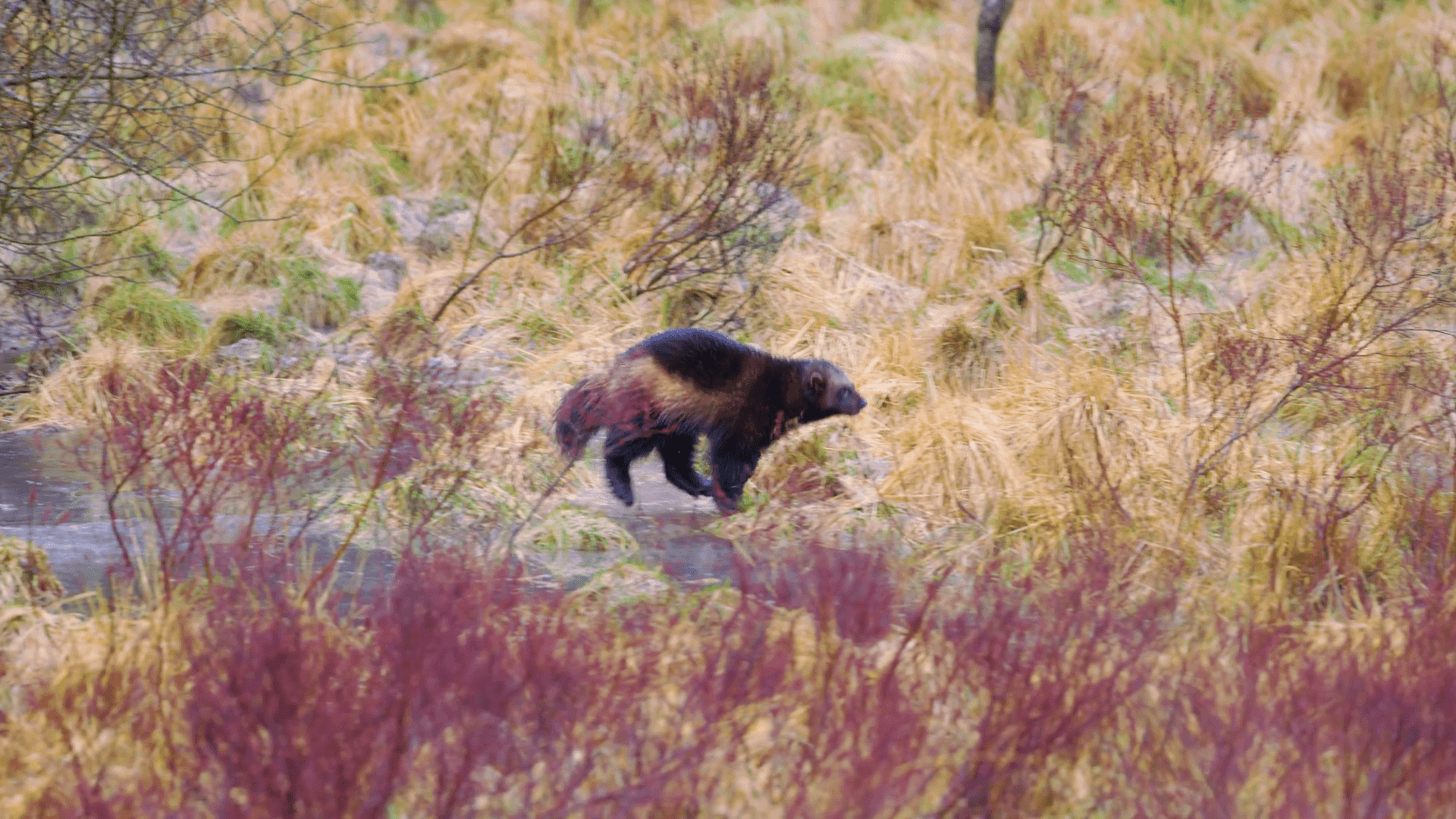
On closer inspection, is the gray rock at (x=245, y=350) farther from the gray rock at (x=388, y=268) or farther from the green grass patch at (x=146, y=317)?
the gray rock at (x=388, y=268)

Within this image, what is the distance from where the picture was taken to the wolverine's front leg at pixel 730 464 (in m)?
6.10

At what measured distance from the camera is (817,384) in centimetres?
629

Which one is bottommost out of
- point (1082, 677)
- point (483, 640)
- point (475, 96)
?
point (1082, 677)

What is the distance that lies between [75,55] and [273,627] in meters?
3.57

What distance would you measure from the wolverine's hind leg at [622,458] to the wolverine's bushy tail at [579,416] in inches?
5.1

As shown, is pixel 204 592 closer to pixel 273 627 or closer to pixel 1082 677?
pixel 273 627

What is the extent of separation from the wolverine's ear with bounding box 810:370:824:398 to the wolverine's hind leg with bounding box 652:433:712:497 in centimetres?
56

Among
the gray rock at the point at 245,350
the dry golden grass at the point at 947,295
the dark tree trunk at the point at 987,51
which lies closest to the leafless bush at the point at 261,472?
the dry golden grass at the point at 947,295

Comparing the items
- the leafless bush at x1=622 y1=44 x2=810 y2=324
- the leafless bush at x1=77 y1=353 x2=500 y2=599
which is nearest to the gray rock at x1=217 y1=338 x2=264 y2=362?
the leafless bush at x1=77 y1=353 x2=500 y2=599

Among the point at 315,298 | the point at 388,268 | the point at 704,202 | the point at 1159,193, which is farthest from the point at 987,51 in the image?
the point at 315,298

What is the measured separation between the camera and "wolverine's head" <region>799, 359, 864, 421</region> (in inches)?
247

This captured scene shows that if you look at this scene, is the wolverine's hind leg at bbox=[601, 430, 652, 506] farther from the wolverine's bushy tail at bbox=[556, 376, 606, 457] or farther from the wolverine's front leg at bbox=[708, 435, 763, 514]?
the wolverine's front leg at bbox=[708, 435, 763, 514]

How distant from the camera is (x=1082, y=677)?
11.8 ft

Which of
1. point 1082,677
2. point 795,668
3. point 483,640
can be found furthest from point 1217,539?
point 483,640
